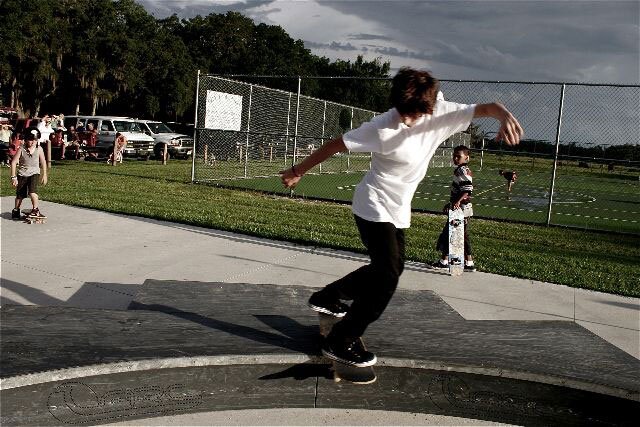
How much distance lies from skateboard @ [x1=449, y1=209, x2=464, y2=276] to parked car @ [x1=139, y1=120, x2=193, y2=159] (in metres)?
24.8

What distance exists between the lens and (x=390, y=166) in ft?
11.6

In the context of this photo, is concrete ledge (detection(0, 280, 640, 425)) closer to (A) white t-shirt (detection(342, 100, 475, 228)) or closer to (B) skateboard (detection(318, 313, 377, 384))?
(B) skateboard (detection(318, 313, 377, 384))

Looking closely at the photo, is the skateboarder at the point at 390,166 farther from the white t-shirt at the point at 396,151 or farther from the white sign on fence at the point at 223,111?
the white sign on fence at the point at 223,111

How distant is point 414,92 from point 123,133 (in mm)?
27037

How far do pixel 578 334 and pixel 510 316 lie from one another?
133 cm

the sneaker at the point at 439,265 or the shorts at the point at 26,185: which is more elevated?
the shorts at the point at 26,185

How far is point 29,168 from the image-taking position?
988 cm

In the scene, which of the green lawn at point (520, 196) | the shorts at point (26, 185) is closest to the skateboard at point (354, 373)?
the shorts at point (26, 185)

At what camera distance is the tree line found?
42259mm

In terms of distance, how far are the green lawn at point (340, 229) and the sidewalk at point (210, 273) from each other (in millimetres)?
614

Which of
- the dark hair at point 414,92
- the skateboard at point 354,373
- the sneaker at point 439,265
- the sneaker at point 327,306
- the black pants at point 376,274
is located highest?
the dark hair at point 414,92

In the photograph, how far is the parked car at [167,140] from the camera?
101 feet

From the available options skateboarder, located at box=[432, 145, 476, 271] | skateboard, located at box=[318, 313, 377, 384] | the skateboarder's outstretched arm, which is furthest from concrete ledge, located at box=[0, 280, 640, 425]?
skateboarder, located at box=[432, 145, 476, 271]

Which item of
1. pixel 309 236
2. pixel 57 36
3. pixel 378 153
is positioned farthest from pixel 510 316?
pixel 57 36
